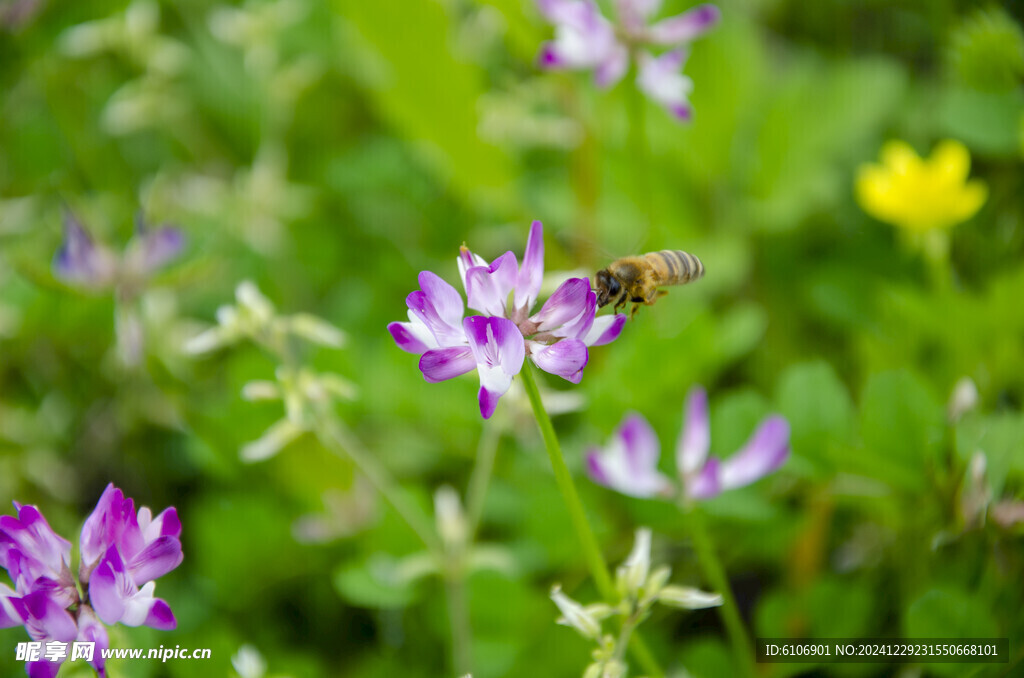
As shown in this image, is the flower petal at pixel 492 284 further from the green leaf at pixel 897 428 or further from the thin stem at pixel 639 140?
the thin stem at pixel 639 140

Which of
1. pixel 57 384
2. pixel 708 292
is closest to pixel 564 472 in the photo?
pixel 708 292

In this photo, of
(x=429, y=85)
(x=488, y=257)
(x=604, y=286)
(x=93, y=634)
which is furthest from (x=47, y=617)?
(x=488, y=257)

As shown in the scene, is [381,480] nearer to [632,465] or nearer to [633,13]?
[632,465]

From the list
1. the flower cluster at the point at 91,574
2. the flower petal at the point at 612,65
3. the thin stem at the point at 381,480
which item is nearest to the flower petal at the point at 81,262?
the thin stem at the point at 381,480

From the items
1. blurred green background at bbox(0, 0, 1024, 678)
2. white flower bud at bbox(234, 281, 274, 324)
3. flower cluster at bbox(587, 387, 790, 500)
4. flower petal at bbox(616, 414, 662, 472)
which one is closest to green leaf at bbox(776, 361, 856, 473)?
blurred green background at bbox(0, 0, 1024, 678)

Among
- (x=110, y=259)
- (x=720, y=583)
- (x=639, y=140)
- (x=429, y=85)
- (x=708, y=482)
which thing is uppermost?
(x=429, y=85)

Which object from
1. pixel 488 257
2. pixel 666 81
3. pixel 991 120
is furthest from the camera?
pixel 488 257
